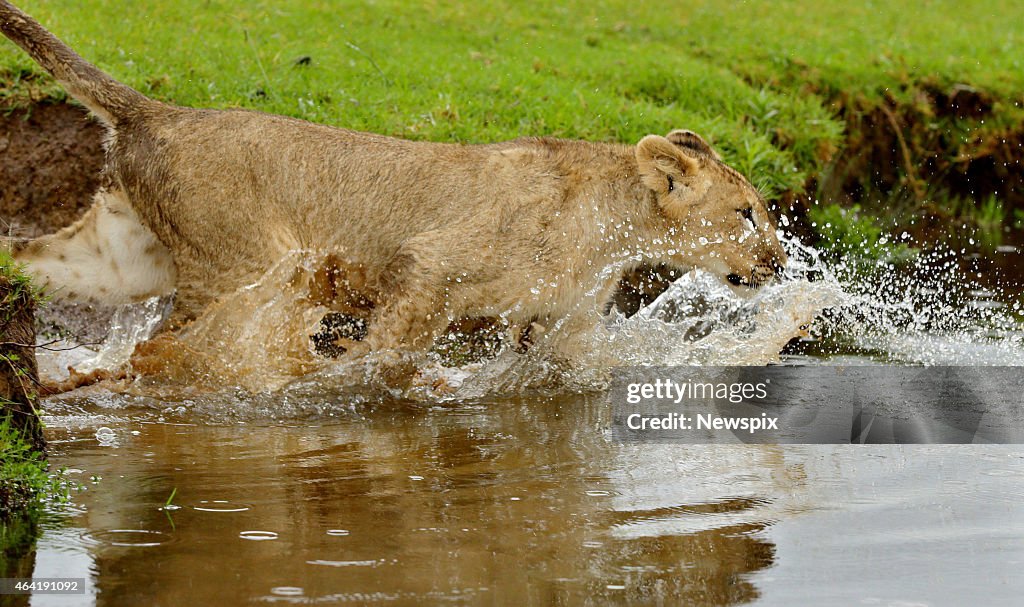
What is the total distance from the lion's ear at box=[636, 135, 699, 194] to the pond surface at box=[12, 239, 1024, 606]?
874 mm

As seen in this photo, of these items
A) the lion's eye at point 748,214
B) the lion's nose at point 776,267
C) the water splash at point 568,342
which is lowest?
the water splash at point 568,342

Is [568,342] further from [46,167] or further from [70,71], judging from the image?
[46,167]

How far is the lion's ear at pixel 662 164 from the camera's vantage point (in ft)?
21.1

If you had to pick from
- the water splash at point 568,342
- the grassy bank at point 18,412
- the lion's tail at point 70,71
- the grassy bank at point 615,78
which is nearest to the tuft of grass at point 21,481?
the grassy bank at point 18,412

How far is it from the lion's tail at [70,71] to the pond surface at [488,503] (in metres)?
1.21

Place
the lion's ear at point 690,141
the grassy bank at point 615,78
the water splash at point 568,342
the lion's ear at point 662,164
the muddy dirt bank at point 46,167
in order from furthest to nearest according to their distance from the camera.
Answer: the grassy bank at point 615,78
the muddy dirt bank at point 46,167
the lion's ear at point 690,141
the lion's ear at point 662,164
the water splash at point 568,342

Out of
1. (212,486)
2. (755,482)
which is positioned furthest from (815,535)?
(212,486)

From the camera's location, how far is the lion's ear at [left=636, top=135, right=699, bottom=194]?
6.44 meters

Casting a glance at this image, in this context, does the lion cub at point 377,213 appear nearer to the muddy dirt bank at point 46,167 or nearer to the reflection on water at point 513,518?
the reflection on water at point 513,518

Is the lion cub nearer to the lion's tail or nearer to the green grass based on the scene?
the lion's tail

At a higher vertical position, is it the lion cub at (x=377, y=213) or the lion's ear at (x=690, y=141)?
the lion's ear at (x=690, y=141)

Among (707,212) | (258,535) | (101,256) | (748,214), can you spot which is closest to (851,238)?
(748,214)

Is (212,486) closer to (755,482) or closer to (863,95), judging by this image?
(755,482)

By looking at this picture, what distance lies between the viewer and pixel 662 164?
650 cm
